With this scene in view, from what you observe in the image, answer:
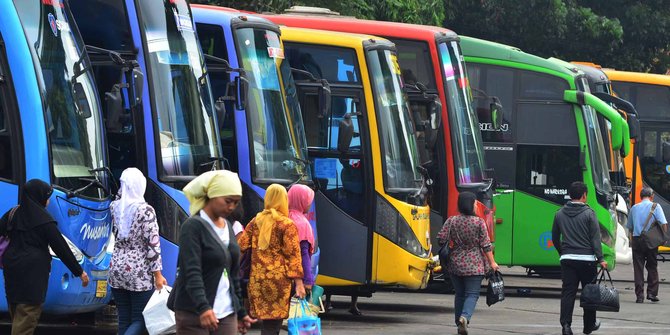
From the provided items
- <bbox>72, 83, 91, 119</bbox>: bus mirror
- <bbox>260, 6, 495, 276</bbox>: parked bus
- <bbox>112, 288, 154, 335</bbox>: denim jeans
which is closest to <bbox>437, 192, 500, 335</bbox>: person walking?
<bbox>260, 6, 495, 276</bbox>: parked bus

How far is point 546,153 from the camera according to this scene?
21.9m

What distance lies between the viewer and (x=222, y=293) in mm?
8570

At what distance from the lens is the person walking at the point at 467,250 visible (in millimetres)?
15000

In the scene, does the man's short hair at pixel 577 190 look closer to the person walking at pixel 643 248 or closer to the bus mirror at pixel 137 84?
the bus mirror at pixel 137 84

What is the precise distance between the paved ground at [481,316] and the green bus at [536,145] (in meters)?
0.87

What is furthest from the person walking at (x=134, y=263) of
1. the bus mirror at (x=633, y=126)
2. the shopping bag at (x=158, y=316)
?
the bus mirror at (x=633, y=126)

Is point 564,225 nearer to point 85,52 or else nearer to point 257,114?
point 257,114

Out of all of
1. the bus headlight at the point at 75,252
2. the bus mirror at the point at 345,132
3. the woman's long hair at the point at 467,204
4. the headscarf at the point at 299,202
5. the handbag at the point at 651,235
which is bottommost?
the handbag at the point at 651,235

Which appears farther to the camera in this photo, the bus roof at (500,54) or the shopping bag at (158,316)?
the bus roof at (500,54)

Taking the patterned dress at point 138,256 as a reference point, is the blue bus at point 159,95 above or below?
above

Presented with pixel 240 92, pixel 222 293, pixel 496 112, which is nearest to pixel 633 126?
pixel 496 112

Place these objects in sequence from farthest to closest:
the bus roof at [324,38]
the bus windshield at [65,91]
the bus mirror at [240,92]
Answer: the bus roof at [324,38] → the bus mirror at [240,92] → the bus windshield at [65,91]

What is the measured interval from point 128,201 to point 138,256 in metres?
0.45

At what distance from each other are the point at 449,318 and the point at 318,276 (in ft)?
7.21
